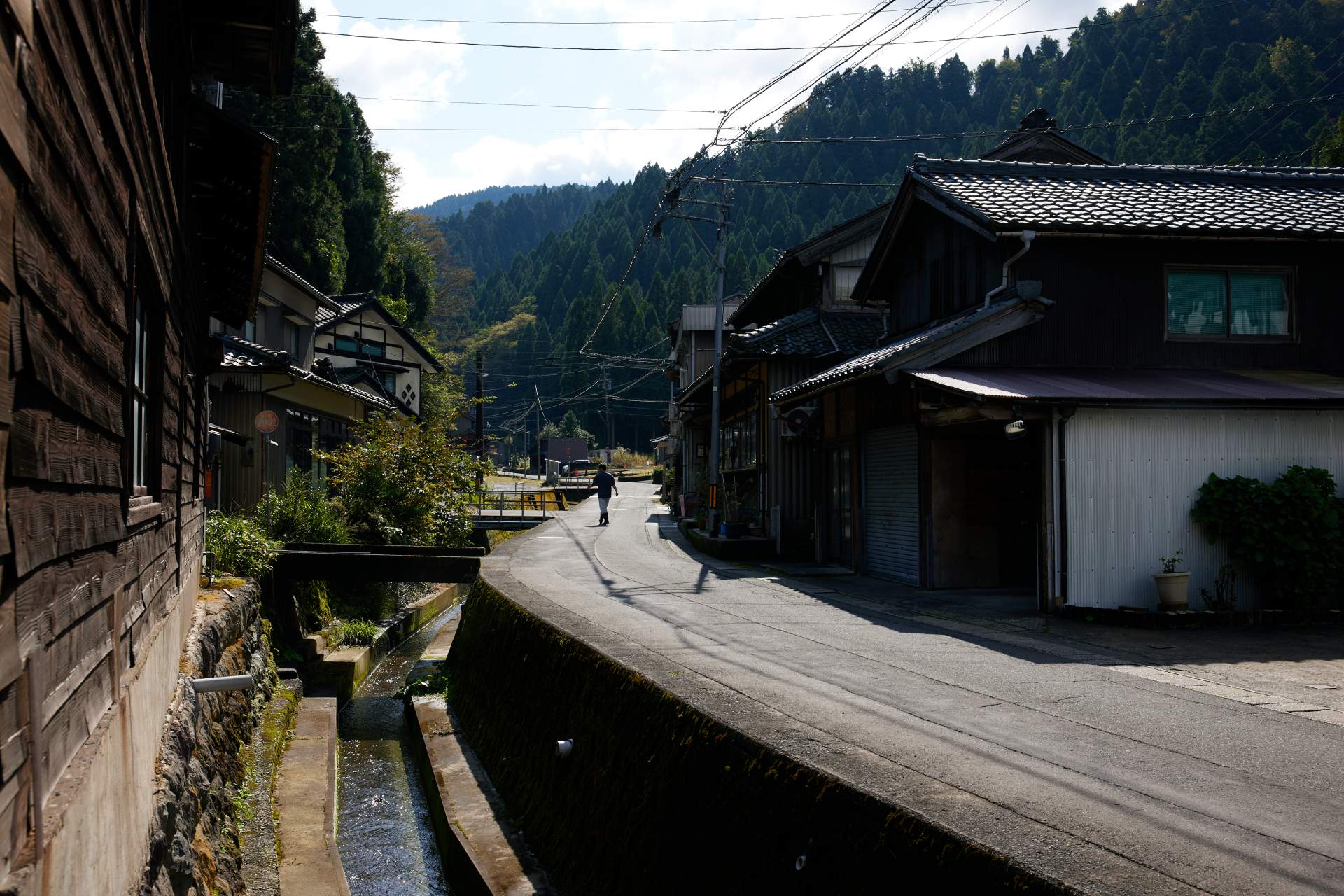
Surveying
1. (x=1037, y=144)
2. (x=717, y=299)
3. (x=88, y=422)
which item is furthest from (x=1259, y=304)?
(x=88, y=422)

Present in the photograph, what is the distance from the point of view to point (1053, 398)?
11.6 meters

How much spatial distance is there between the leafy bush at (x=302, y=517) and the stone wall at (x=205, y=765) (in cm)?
789

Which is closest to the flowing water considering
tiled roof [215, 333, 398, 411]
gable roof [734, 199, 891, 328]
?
tiled roof [215, 333, 398, 411]

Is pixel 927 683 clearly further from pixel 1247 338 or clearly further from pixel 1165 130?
pixel 1165 130

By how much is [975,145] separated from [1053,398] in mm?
95238

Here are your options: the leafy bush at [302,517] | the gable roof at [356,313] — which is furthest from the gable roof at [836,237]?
the gable roof at [356,313]

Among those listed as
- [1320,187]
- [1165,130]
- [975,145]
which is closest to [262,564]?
[1320,187]

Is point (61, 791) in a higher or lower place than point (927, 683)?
higher

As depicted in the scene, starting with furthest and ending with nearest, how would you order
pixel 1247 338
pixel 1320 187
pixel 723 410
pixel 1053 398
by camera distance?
pixel 723 410, pixel 1320 187, pixel 1247 338, pixel 1053 398

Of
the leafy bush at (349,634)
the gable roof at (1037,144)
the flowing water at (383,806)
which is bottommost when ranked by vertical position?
the flowing water at (383,806)

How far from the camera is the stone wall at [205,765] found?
5.48 m

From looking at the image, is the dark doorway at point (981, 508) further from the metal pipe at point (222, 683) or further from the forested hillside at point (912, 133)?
the forested hillside at point (912, 133)

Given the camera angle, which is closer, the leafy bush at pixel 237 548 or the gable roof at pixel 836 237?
the leafy bush at pixel 237 548

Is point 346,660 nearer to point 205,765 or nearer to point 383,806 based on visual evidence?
point 383,806
